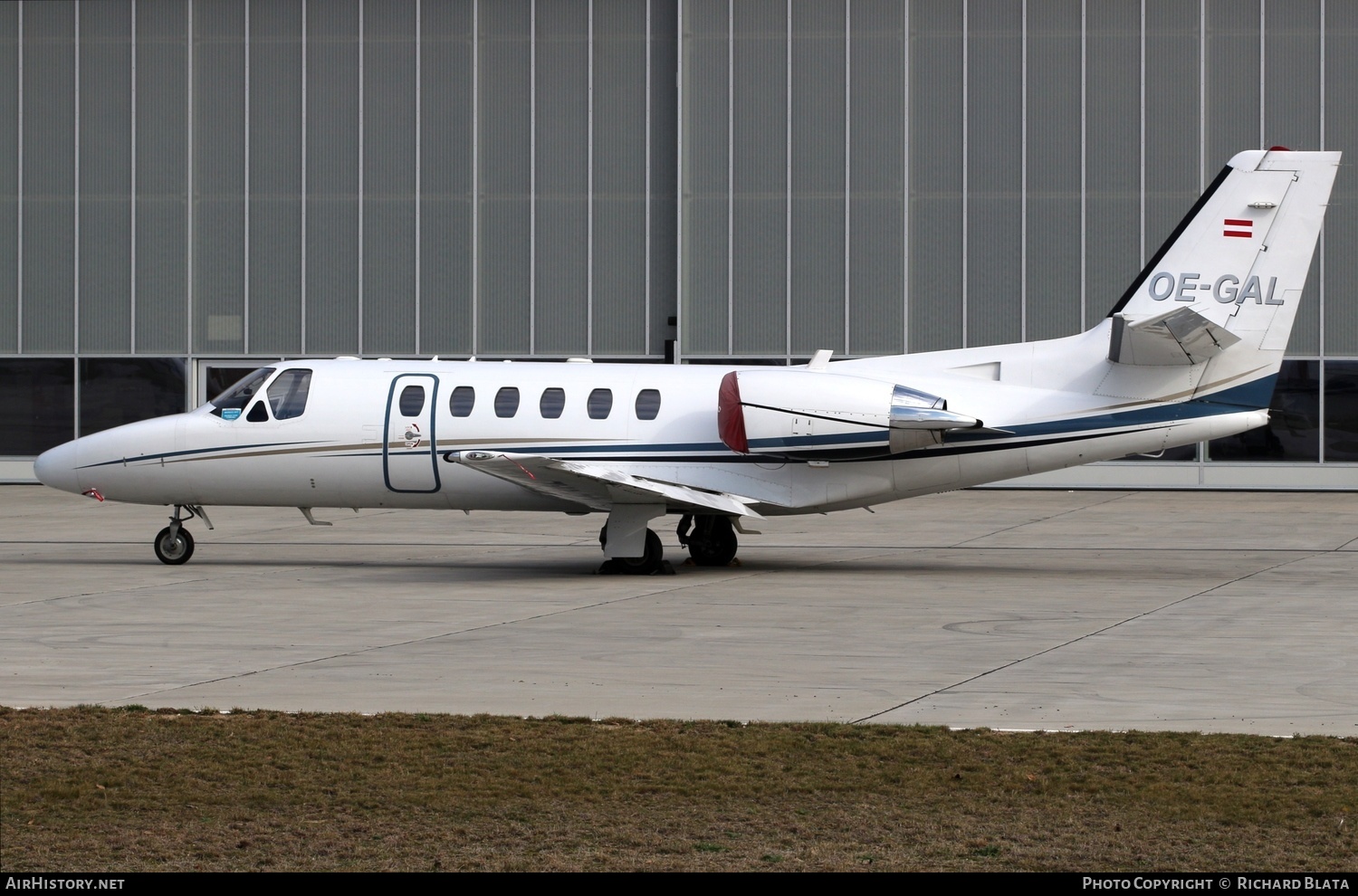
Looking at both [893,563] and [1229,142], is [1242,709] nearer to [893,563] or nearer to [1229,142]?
[893,563]

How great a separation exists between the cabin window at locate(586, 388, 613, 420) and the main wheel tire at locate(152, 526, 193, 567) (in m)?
5.99

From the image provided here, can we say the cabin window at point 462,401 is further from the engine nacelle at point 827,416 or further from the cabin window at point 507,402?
the engine nacelle at point 827,416

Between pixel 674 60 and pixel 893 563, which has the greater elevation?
pixel 674 60

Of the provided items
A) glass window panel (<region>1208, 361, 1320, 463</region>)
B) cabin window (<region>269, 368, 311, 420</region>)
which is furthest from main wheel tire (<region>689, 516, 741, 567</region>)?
glass window panel (<region>1208, 361, 1320, 463</region>)

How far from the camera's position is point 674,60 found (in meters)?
40.6

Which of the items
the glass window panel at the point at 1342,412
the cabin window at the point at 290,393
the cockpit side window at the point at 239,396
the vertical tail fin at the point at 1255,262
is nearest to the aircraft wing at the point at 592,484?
the cabin window at the point at 290,393

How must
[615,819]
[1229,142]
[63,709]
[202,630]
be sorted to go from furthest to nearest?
[1229,142], [202,630], [63,709], [615,819]

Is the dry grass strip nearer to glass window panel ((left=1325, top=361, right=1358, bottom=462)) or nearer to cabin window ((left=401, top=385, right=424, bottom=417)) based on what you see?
cabin window ((left=401, top=385, right=424, bottom=417))

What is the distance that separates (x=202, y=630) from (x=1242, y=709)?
9621 millimetres

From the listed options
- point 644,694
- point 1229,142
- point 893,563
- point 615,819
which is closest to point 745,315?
point 1229,142

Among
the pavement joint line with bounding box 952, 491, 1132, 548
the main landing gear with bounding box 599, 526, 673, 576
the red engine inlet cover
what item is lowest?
the pavement joint line with bounding box 952, 491, 1132, 548

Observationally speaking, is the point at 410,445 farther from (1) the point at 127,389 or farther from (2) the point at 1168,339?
(1) the point at 127,389

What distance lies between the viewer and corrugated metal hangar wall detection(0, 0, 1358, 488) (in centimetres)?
3938

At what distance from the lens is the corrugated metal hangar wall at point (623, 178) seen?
39.4 m
